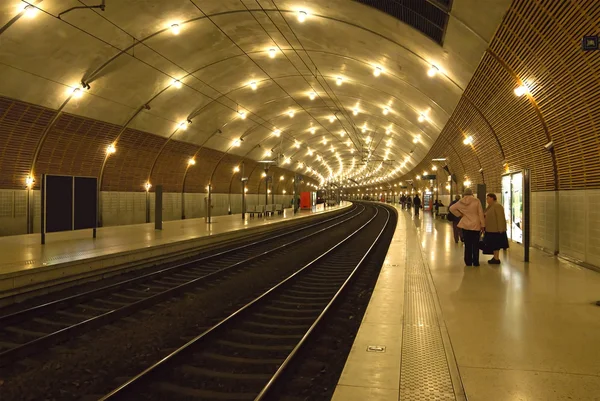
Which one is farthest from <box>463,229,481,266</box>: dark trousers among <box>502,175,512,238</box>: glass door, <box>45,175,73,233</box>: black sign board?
<box>45,175,73,233</box>: black sign board

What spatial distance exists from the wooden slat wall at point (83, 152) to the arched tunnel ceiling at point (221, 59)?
519 mm

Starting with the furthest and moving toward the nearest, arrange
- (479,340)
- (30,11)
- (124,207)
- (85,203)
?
(124,207)
(85,203)
(30,11)
(479,340)

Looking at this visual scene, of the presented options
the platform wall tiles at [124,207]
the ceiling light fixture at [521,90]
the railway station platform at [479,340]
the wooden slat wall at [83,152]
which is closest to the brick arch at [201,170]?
the wooden slat wall at [83,152]

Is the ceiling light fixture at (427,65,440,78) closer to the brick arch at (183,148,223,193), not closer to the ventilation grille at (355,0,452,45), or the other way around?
the ventilation grille at (355,0,452,45)

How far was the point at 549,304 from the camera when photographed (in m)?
6.53

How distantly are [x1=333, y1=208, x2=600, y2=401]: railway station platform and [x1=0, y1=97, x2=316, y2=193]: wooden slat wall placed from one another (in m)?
13.7

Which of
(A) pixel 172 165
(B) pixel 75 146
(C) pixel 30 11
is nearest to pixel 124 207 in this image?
(A) pixel 172 165

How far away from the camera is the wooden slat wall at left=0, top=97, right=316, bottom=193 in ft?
51.8

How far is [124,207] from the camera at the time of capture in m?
22.9

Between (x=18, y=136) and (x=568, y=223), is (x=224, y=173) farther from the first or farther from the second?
(x=568, y=223)

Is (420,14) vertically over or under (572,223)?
over

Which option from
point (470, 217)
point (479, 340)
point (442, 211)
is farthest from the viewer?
point (442, 211)

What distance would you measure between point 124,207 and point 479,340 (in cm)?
2083

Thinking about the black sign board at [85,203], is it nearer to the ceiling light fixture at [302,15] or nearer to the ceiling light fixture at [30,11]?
the ceiling light fixture at [30,11]
